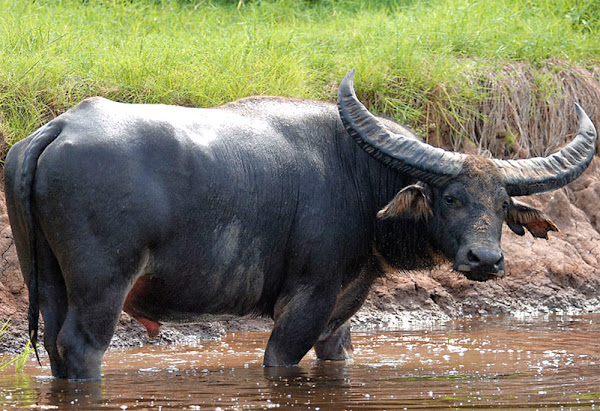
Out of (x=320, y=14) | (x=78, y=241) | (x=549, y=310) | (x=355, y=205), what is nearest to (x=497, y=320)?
(x=549, y=310)

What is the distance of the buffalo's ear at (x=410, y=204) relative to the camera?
654 centimetres

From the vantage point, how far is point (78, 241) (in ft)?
18.5

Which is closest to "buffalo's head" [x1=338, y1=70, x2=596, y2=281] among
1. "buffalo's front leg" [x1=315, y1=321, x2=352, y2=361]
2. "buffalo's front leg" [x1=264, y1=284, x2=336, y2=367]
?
"buffalo's front leg" [x1=264, y1=284, x2=336, y2=367]

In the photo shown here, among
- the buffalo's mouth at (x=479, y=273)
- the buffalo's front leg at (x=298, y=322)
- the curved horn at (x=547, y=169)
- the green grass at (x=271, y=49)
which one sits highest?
the green grass at (x=271, y=49)

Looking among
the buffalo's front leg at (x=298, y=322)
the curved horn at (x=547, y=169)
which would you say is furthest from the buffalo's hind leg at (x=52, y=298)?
the curved horn at (x=547, y=169)

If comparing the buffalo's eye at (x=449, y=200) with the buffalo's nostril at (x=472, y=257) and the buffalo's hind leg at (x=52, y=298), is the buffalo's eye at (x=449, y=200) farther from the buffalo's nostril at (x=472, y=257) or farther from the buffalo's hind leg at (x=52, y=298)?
the buffalo's hind leg at (x=52, y=298)

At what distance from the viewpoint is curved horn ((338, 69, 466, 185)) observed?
6.56 m

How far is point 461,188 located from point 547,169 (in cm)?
73

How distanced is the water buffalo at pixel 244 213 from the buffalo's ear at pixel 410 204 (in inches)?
0.5

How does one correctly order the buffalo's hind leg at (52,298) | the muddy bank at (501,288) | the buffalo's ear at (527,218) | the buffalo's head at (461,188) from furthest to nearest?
the muddy bank at (501,288), the buffalo's ear at (527,218), the buffalo's head at (461,188), the buffalo's hind leg at (52,298)

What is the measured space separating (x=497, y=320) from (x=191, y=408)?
4.64m

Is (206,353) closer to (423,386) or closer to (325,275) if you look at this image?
(325,275)

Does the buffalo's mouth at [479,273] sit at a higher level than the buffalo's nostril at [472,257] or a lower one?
lower

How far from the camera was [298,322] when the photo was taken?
656 cm
